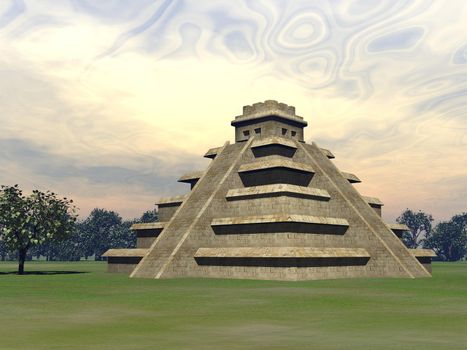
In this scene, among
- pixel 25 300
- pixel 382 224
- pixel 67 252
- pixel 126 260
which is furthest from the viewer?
pixel 67 252

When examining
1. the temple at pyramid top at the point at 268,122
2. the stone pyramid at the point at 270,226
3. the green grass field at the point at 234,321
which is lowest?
the green grass field at the point at 234,321

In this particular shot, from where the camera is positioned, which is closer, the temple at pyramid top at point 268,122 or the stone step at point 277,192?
the stone step at point 277,192

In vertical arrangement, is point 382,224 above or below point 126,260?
above

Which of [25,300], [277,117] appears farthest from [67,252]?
[25,300]

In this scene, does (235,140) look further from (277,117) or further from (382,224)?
(382,224)

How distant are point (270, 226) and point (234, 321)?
Answer: 28522 millimetres

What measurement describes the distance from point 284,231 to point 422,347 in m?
32.7

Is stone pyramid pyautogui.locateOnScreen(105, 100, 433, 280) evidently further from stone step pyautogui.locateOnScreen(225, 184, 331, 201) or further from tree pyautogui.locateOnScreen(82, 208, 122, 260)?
tree pyautogui.locateOnScreen(82, 208, 122, 260)

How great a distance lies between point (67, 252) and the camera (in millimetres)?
161500

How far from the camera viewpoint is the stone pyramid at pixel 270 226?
46812 millimetres

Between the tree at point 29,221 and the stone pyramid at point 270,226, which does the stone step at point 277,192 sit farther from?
the tree at point 29,221

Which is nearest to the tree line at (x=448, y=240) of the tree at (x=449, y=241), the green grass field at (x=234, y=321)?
the tree at (x=449, y=241)

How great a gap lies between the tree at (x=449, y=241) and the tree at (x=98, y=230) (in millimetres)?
93970

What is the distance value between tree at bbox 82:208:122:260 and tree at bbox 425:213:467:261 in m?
94.0
